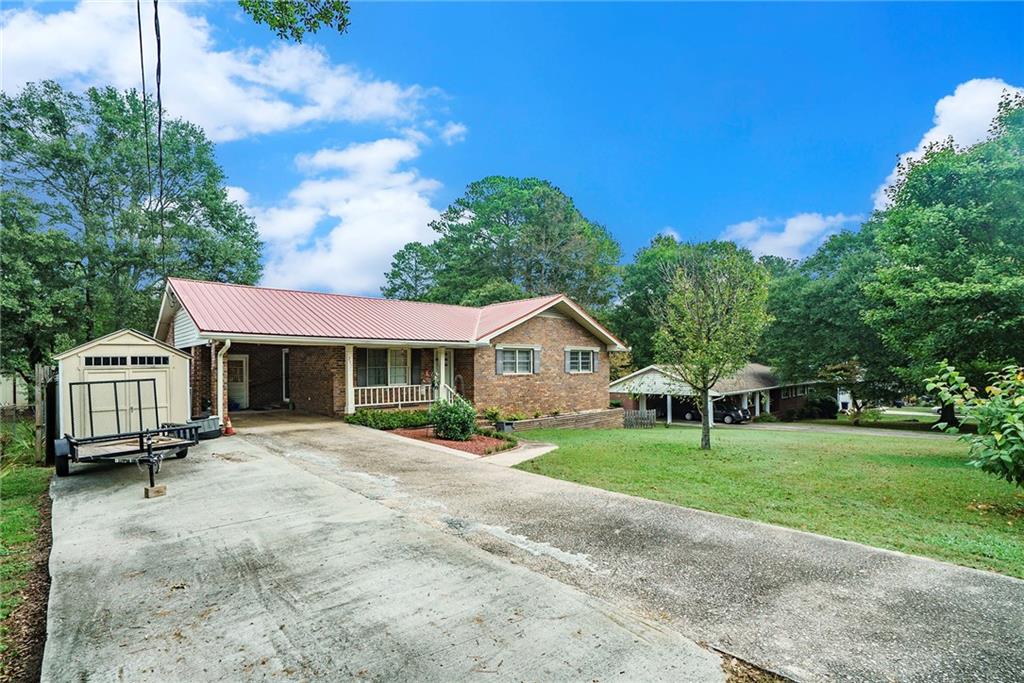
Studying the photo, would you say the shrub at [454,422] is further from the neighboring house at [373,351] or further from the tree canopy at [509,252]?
the tree canopy at [509,252]

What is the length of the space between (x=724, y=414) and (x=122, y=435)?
33093 mm

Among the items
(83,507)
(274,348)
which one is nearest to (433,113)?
(274,348)

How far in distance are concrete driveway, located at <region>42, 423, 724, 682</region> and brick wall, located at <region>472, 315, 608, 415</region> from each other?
40.9 ft

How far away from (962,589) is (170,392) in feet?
41.2

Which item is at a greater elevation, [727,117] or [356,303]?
[727,117]

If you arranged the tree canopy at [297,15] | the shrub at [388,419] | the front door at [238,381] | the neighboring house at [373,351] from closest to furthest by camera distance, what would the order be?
the tree canopy at [297,15], the neighboring house at [373,351], the shrub at [388,419], the front door at [238,381]

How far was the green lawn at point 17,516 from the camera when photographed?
436 centimetres

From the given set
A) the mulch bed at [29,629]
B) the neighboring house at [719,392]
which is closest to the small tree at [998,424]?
the mulch bed at [29,629]

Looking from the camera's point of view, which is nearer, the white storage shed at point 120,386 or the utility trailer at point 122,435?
the utility trailer at point 122,435

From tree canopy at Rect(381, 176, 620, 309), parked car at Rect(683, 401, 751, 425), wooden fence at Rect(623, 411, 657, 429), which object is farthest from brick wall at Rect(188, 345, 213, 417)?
parked car at Rect(683, 401, 751, 425)

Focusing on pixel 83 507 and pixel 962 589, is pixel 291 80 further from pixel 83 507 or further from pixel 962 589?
pixel 962 589

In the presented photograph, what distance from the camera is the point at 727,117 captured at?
2731cm

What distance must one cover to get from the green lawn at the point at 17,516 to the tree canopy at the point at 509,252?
26.9 metres

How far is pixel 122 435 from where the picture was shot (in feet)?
25.9
